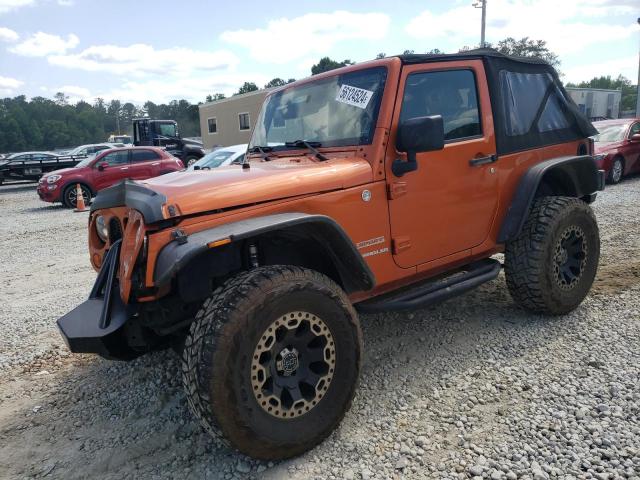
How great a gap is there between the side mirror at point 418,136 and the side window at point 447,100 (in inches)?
10.0

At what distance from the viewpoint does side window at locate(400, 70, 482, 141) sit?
10.9 ft

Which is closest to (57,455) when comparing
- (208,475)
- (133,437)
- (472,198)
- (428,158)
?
(133,437)

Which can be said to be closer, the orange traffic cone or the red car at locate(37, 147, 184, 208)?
the orange traffic cone

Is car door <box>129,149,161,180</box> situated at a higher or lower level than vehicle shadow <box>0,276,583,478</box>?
higher

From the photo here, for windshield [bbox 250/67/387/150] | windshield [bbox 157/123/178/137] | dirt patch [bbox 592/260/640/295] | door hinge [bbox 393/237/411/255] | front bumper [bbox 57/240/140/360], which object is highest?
windshield [bbox 157/123/178/137]

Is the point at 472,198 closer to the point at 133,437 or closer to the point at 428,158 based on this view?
the point at 428,158

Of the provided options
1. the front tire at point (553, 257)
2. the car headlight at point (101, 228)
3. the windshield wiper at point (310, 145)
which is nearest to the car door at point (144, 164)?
the car headlight at point (101, 228)

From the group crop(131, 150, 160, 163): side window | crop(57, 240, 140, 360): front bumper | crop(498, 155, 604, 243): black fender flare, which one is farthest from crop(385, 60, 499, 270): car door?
crop(131, 150, 160, 163): side window

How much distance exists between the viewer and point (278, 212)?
2.76 metres

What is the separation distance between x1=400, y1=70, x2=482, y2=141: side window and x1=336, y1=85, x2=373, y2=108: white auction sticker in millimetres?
245

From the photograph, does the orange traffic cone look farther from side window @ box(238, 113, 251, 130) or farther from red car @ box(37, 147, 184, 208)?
side window @ box(238, 113, 251, 130)

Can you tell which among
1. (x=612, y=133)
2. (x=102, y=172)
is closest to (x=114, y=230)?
(x=102, y=172)

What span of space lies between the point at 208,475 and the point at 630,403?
2417 mm

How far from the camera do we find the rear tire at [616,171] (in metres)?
11.7
